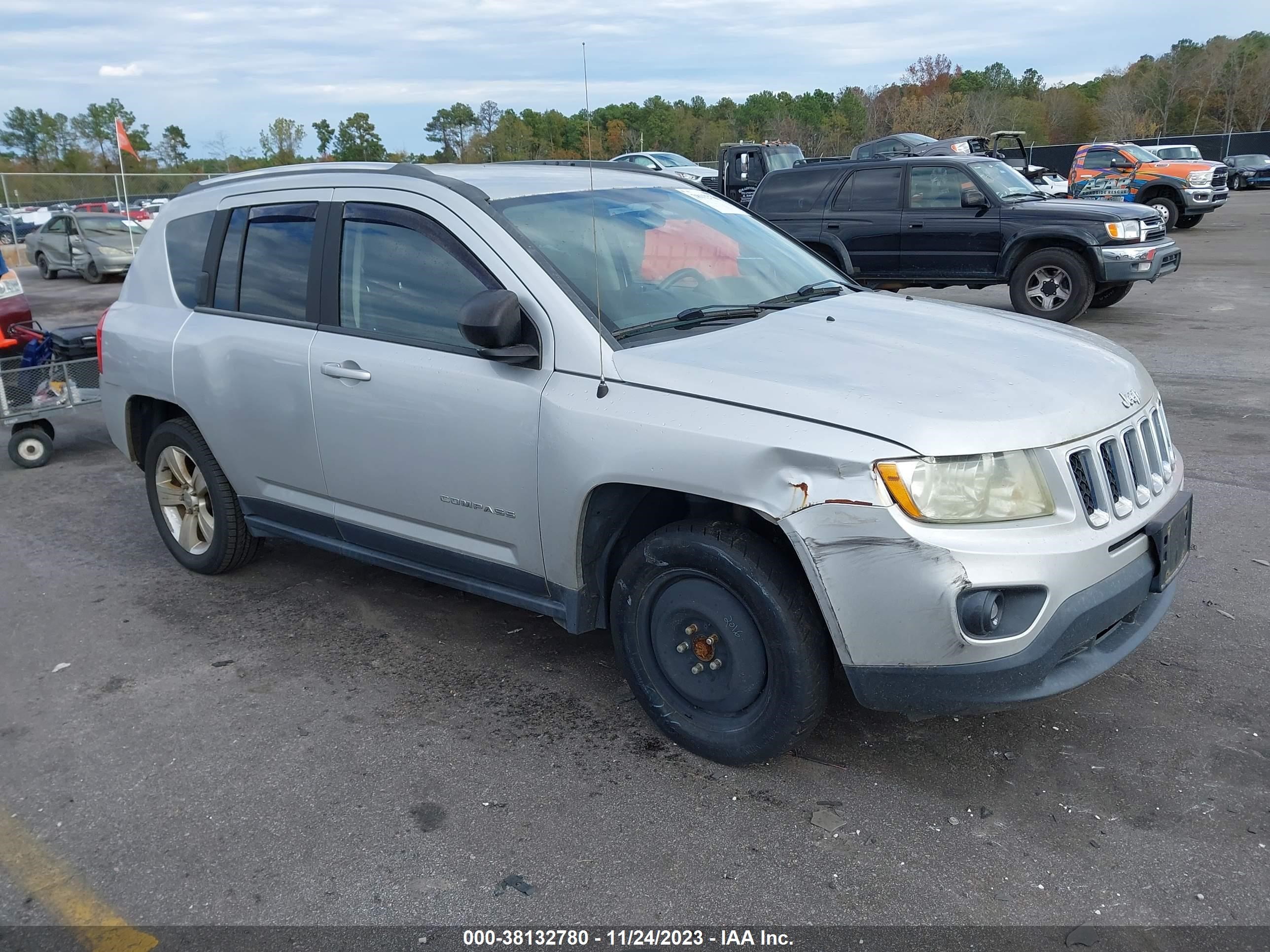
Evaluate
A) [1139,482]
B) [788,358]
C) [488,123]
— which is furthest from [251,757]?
[488,123]

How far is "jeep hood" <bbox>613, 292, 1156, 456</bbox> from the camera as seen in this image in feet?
9.37

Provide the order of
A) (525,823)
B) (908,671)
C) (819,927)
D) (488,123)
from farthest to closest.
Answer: (488,123), (525,823), (908,671), (819,927)

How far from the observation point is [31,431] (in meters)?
7.42

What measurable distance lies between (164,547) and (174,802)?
9.04 ft

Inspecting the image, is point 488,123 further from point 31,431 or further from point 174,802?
point 174,802

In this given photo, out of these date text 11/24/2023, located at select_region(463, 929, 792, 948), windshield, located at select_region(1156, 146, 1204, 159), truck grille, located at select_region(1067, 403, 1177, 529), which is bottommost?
date text 11/24/2023, located at select_region(463, 929, 792, 948)

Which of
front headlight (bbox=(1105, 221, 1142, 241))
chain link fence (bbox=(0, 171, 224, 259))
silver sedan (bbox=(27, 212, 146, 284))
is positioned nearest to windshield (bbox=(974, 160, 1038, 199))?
front headlight (bbox=(1105, 221, 1142, 241))

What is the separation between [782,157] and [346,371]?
19441 mm

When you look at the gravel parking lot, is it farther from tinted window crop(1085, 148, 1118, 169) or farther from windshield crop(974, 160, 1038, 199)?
tinted window crop(1085, 148, 1118, 169)

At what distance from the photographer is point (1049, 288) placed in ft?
38.5

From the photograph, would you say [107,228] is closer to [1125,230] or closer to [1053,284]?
[1053,284]

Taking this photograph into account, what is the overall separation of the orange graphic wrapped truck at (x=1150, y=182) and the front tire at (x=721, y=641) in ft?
77.9

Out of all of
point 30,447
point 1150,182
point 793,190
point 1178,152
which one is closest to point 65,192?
point 793,190

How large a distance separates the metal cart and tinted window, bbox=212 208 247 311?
3447 millimetres
